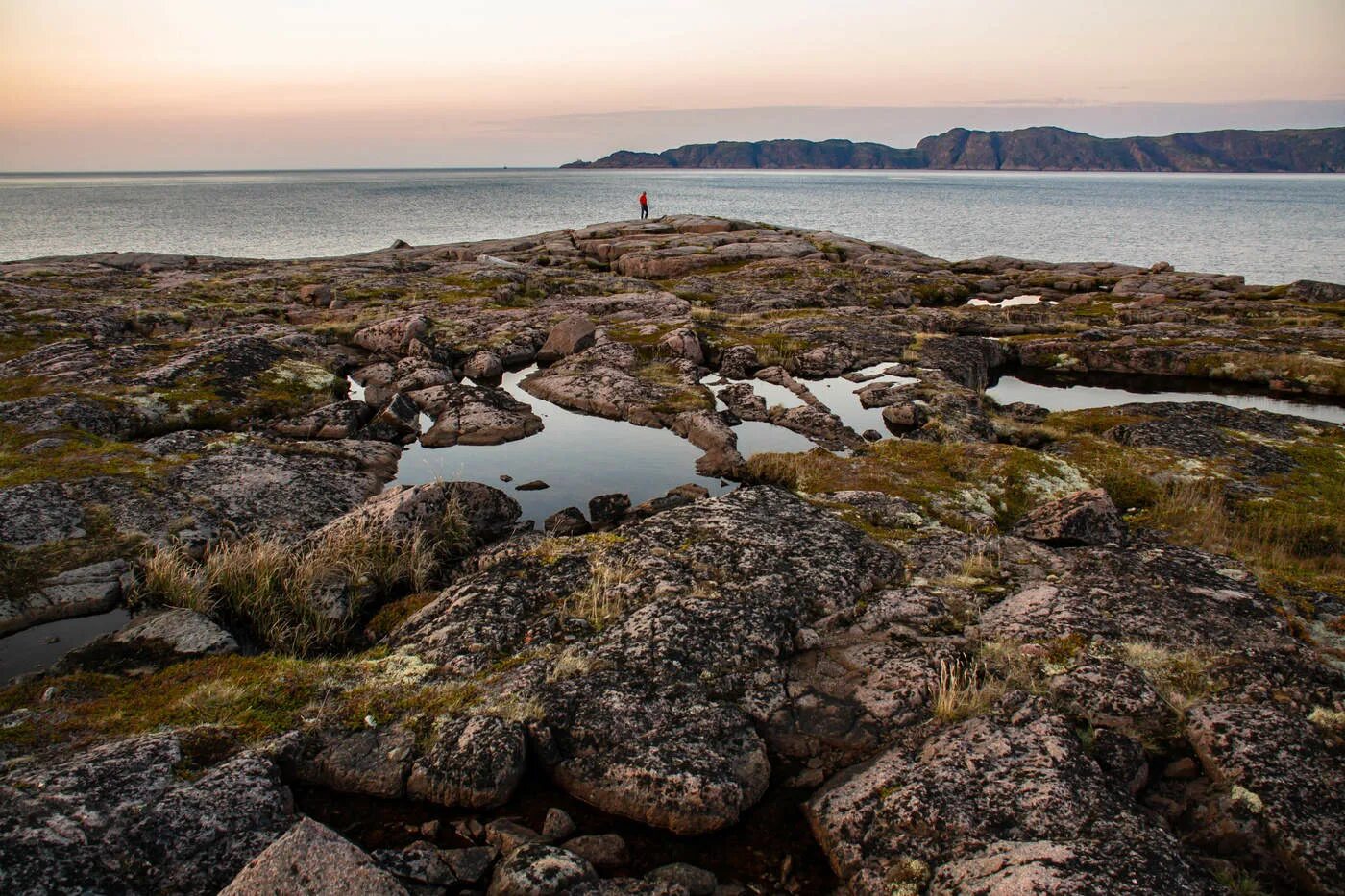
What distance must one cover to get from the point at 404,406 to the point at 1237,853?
25.4 m

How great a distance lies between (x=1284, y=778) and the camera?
9289mm

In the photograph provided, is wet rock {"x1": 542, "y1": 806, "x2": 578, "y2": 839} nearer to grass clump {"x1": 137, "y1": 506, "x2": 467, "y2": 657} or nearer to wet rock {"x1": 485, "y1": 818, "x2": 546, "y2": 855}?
wet rock {"x1": 485, "y1": 818, "x2": 546, "y2": 855}

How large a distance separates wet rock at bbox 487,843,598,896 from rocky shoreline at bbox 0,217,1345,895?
0.13ft

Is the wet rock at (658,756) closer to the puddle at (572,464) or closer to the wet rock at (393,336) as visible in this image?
the puddle at (572,464)

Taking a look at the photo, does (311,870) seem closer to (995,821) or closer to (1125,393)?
(995,821)

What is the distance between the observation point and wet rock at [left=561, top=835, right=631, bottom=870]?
8786mm

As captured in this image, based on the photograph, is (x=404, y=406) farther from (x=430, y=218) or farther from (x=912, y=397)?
(x=430, y=218)

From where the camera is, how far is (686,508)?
17.3 m

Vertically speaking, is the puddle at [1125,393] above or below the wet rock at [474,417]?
below

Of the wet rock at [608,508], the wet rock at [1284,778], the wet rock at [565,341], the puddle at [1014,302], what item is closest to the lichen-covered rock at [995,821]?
the wet rock at [1284,778]

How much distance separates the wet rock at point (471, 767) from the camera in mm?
9516

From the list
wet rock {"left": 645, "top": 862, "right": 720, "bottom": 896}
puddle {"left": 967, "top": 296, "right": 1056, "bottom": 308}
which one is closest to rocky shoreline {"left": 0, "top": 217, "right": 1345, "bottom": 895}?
wet rock {"left": 645, "top": 862, "right": 720, "bottom": 896}

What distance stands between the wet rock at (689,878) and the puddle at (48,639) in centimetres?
1123

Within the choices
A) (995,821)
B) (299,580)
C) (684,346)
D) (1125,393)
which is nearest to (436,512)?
(299,580)
